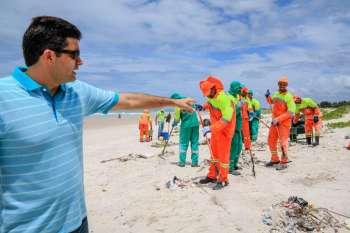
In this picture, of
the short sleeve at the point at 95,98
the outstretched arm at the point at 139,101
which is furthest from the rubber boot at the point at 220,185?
the short sleeve at the point at 95,98

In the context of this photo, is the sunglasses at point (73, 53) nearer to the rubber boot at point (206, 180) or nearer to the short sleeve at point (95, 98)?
the short sleeve at point (95, 98)

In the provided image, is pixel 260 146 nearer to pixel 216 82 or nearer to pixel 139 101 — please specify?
pixel 216 82

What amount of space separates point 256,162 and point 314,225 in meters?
4.85

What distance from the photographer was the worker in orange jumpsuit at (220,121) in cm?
673

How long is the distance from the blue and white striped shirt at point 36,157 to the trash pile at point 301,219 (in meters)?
3.46

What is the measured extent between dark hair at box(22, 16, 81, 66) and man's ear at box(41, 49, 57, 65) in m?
0.02

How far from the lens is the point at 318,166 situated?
8.76m

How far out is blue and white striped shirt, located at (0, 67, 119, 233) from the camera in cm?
187

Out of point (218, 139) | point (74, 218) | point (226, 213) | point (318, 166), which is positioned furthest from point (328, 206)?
→ point (74, 218)

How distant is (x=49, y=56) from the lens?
80.4 inches

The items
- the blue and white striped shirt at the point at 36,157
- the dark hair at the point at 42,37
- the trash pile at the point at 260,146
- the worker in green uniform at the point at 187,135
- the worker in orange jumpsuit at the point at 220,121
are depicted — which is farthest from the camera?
the trash pile at the point at 260,146

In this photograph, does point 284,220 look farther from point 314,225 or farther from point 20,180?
point 20,180

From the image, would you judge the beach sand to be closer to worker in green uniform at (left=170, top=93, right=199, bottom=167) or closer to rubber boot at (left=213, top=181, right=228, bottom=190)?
rubber boot at (left=213, top=181, right=228, bottom=190)

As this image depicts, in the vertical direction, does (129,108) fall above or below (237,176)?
above
